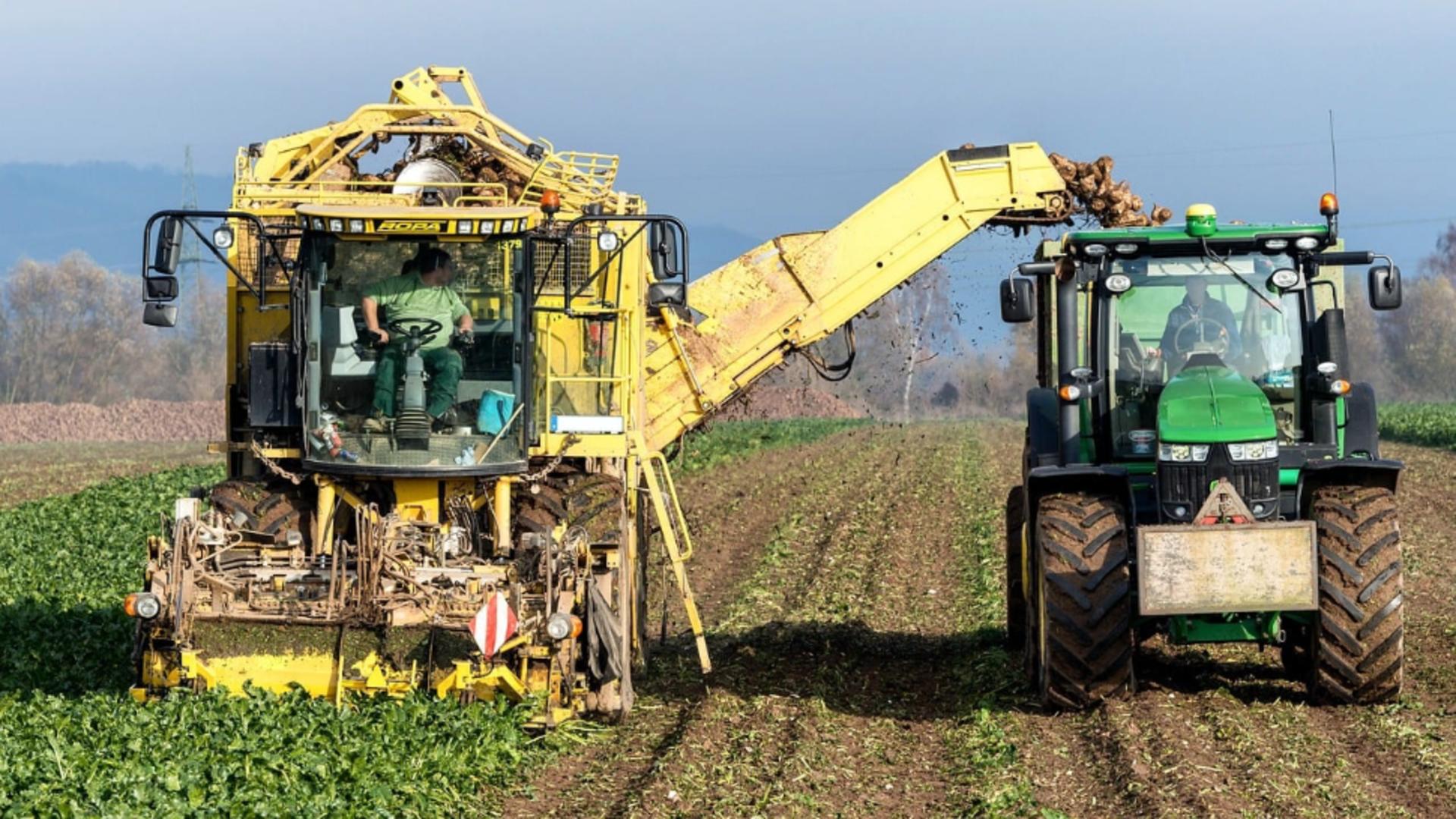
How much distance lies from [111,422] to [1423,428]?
4830cm

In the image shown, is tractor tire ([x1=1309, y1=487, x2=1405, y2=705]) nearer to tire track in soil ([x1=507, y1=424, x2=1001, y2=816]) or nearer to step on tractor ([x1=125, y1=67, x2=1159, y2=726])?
tire track in soil ([x1=507, y1=424, x2=1001, y2=816])

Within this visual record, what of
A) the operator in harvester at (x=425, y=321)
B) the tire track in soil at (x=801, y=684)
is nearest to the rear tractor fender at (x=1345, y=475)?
the tire track in soil at (x=801, y=684)

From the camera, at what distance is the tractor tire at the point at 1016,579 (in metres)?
13.0

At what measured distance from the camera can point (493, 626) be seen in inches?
386

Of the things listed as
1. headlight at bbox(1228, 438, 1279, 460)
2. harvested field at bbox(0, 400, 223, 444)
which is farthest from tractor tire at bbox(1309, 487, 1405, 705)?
harvested field at bbox(0, 400, 223, 444)

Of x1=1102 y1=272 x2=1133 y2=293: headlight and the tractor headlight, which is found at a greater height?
x1=1102 y1=272 x2=1133 y2=293: headlight

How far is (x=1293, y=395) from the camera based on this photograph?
35.6 ft

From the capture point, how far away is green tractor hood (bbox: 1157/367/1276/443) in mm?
10094

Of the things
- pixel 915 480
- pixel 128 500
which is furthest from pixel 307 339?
pixel 915 480

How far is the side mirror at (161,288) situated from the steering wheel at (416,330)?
1.28m

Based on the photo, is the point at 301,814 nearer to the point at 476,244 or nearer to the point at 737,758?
the point at 737,758

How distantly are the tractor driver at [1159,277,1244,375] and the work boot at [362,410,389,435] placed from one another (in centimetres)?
459

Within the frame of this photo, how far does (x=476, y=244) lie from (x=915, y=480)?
18.7 meters

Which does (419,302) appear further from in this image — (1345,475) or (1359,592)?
(1359,592)
